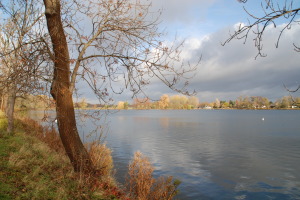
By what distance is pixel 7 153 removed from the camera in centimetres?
1088

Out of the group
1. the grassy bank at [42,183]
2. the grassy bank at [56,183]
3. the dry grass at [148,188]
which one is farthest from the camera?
the dry grass at [148,188]

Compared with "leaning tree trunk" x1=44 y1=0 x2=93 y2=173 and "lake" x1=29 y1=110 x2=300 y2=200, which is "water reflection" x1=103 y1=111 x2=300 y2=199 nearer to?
"lake" x1=29 y1=110 x2=300 y2=200

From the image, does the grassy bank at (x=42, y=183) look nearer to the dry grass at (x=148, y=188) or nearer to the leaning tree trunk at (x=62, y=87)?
the leaning tree trunk at (x=62, y=87)

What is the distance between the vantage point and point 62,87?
734 cm

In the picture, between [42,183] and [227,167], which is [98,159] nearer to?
[42,183]

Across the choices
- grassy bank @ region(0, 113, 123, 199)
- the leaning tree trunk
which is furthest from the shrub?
the leaning tree trunk

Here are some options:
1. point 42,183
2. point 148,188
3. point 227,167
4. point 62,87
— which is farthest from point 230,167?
point 62,87

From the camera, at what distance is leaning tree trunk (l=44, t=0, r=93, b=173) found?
7074mm

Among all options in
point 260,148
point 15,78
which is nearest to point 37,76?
point 15,78

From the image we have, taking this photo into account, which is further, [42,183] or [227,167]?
[227,167]

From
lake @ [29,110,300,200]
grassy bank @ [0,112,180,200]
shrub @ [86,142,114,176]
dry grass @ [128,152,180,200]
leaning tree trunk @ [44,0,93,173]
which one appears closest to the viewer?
grassy bank @ [0,112,180,200]

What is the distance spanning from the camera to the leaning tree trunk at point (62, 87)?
7.07 m

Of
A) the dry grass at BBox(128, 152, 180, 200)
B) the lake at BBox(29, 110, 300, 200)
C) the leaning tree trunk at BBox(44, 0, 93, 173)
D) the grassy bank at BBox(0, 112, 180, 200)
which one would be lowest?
the lake at BBox(29, 110, 300, 200)

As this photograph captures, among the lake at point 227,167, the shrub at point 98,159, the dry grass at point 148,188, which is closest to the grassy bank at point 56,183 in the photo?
the dry grass at point 148,188
